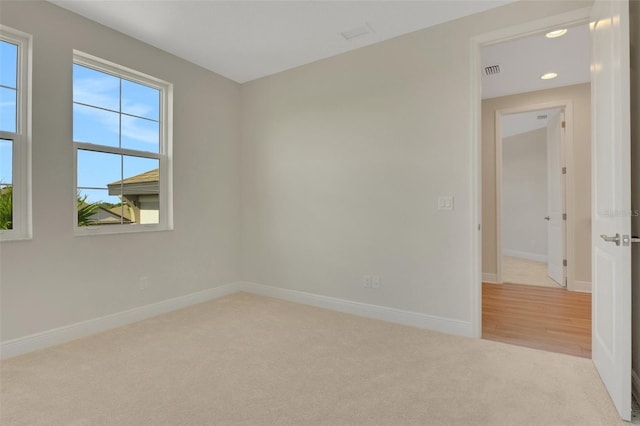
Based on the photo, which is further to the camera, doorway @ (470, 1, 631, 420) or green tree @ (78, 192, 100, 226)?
green tree @ (78, 192, 100, 226)

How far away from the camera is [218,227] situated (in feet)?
13.5

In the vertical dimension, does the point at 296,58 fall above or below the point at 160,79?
above

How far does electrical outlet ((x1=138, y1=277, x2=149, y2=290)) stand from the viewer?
3.28m

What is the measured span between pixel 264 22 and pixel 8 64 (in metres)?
2.01

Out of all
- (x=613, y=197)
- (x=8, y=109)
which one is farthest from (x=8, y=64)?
(x=613, y=197)

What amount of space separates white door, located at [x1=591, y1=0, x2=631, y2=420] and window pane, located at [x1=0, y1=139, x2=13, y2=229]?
3.98 meters

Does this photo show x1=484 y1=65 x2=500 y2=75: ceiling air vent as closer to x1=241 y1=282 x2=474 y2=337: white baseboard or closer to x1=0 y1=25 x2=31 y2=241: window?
x1=241 y1=282 x2=474 y2=337: white baseboard

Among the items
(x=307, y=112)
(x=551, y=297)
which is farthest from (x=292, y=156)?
(x=551, y=297)

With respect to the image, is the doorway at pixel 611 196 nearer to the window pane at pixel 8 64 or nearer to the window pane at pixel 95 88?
the window pane at pixel 95 88

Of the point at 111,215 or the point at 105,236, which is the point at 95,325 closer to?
the point at 105,236

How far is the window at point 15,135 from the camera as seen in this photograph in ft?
8.10

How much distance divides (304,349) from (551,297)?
3363mm

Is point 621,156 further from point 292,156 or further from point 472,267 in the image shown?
point 292,156

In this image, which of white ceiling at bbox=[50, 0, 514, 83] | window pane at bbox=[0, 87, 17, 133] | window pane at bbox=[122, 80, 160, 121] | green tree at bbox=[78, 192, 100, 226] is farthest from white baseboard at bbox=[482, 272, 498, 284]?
window pane at bbox=[0, 87, 17, 133]
